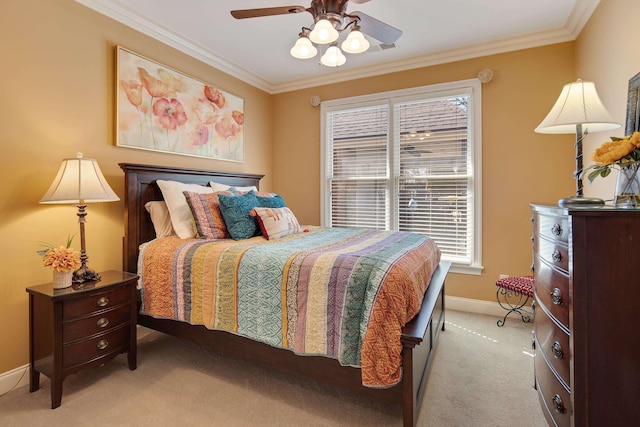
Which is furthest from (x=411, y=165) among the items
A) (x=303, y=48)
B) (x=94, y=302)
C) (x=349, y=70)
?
(x=94, y=302)

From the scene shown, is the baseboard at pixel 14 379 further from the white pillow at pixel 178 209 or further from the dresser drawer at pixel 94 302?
the white pillow at pixel 178 209

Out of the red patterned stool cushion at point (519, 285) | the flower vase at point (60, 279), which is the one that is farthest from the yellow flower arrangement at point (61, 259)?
the red patterned stool cushion at point (519, 285)

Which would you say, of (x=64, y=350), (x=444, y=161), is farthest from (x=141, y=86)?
(x=444, y=161)

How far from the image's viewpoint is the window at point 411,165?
3383 millimetres

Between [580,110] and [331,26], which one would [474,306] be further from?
[331,26]

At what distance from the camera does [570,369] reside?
1.22 meters

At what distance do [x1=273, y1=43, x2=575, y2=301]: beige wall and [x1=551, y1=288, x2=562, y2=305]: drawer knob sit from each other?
2.02 metres

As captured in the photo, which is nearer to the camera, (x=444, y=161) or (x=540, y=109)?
(x=540, y=109)

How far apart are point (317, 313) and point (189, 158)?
2.30 m

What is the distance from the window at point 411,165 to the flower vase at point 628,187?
2.03 m

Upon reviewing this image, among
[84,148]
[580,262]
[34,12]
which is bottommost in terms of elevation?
[580,262]

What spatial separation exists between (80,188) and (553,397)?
9.16ft

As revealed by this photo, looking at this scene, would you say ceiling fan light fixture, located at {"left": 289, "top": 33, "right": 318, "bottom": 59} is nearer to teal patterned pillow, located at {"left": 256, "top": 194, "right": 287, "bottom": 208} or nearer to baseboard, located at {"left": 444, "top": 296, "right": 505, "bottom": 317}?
teal patterned pillow, located at {"left": 256, "top": 194, "right": 287, "bottom": 208}

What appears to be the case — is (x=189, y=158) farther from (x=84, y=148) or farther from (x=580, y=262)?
(x=580, y=262)
